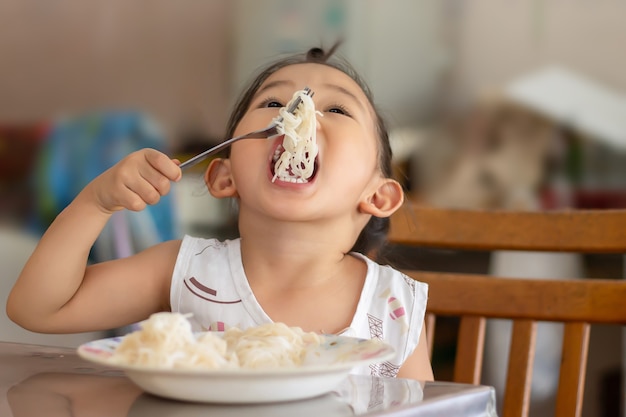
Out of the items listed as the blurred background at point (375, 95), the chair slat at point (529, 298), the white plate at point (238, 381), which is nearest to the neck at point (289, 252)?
the chair slat at point (529, 298)

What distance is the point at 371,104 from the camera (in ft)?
3.77

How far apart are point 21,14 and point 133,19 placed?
1.12 ft

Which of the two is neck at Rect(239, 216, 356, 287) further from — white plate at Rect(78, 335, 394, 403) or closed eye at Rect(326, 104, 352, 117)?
white plate at Rect(78, 335, 394, 403)

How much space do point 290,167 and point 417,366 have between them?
10.5 inches

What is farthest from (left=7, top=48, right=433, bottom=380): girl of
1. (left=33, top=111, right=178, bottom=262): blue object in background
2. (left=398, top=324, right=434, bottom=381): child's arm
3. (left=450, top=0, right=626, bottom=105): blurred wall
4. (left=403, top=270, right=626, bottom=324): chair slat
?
(left=450, top=0, right=626, bottom=105): blurred wall

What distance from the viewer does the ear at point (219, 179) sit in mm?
1126

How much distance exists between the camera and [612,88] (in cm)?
241

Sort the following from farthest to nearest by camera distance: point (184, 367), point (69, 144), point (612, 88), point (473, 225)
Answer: point (69, 144) → point (612, 88) → point (473, 225) → point (184, 367)

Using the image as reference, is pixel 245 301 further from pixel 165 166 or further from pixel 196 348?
pixel 196 348

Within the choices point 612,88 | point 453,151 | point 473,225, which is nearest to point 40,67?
point 453,151

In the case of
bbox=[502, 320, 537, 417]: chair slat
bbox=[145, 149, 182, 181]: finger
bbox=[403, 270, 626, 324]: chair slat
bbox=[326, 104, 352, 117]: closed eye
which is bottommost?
bbox=[502, 320, 537, 417]: chair slat

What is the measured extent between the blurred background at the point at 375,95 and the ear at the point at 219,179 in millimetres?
1053

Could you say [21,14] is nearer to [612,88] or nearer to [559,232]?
[612,88]

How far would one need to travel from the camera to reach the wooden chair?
117cm
